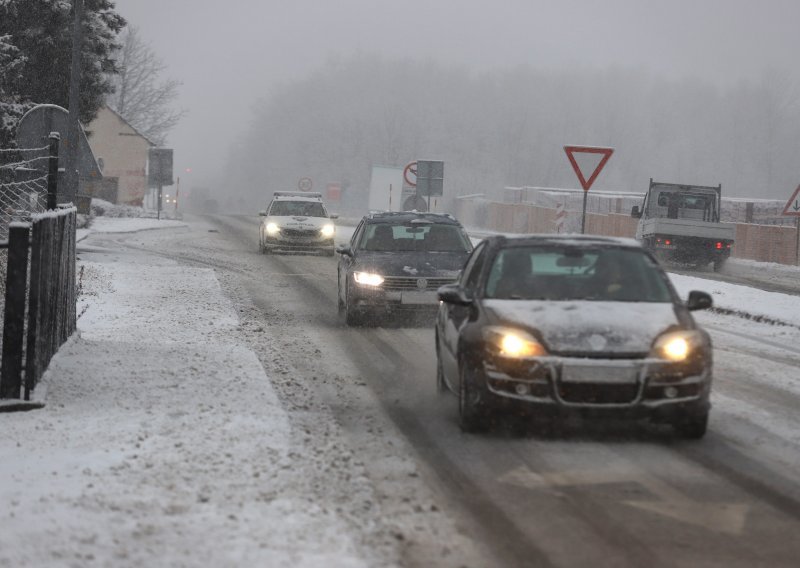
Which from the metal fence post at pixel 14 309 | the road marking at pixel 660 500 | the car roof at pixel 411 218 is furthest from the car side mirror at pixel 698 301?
the car roof at pixel 411 218

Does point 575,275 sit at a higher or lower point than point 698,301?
higher

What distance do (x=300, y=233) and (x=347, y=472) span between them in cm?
2402

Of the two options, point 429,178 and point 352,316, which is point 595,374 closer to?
point 352,316

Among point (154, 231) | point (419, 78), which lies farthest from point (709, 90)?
point (154, 231)

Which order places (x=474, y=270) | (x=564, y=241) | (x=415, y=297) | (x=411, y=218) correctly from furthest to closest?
(x=411, y=218) < (x=415, y=297) < (x=474, y=270) < (x=564, y=241)

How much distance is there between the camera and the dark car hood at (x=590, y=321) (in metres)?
7.52

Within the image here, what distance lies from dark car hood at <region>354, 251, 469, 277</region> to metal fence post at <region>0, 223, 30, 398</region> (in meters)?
6.89

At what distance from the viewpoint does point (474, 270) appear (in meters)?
9.36

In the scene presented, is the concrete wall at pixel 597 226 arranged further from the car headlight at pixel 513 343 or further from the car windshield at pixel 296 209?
the car headlight at pixel 513 343

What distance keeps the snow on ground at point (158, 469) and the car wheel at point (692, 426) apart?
8.66 feet

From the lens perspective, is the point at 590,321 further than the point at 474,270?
No

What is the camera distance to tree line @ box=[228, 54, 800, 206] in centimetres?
12875

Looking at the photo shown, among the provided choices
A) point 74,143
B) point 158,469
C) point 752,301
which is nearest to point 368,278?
point 74,143

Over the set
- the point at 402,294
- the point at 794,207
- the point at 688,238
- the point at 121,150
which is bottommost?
the point at 402,294
